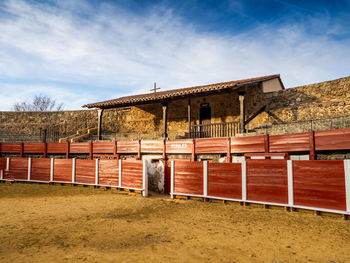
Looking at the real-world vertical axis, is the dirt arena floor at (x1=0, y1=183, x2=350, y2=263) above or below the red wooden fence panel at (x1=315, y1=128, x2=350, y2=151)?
below

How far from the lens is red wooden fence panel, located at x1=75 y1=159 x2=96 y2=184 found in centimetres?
1068

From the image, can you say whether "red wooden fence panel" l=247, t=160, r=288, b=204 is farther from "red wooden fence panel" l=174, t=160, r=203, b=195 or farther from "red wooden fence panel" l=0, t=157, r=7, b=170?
"red wooden fence panel" l=0, t=157, r=7, b=170

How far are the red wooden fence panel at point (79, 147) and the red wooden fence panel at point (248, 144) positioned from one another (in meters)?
8.29

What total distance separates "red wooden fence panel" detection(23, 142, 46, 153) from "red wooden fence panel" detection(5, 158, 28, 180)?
2.26 m

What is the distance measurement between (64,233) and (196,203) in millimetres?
3957

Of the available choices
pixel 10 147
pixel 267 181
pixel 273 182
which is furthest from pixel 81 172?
pixel 273 182

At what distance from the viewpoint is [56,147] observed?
14.5m

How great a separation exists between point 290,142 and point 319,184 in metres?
2.59

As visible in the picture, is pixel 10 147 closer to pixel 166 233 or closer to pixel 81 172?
pixel 81 172

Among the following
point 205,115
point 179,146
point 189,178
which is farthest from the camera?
point 205,115

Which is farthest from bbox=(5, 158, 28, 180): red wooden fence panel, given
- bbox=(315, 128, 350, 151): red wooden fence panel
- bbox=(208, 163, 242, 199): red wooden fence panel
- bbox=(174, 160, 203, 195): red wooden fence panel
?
bbox=(315, 128, 350, 151): red wooden fence panel

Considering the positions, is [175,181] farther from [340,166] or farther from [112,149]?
[112,149]

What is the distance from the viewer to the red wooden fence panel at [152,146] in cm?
1163

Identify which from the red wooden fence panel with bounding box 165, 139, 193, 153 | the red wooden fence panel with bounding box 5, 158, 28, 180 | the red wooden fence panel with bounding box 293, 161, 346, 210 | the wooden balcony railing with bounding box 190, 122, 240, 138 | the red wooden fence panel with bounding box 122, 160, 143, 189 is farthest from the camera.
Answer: the red wooden fence panel with bounding box 5, 158, 28, 180
